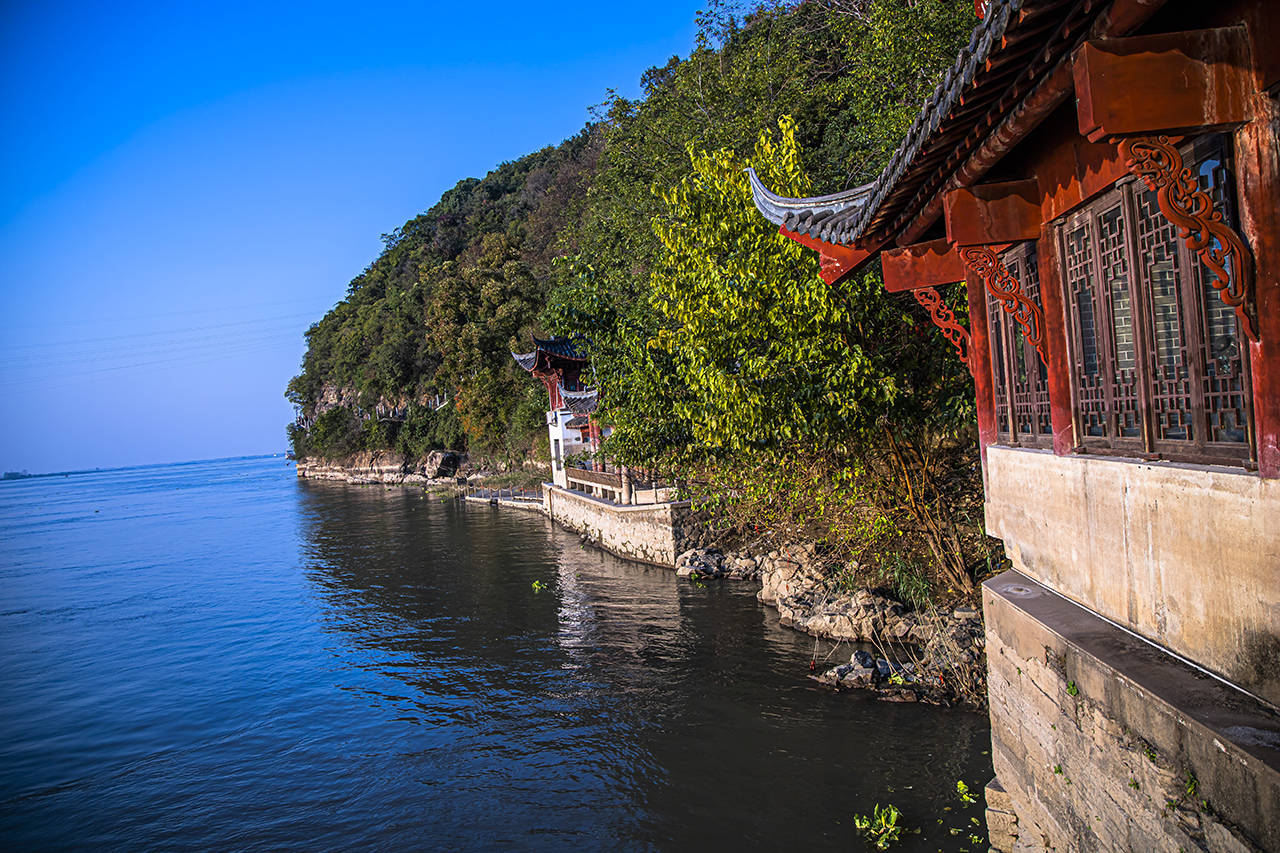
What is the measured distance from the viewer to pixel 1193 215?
2771 mm

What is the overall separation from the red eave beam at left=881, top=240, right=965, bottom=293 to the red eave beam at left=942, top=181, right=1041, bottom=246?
42.1 inches

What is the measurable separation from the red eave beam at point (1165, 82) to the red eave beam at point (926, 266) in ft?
9.67

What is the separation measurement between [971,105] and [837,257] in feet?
9.24

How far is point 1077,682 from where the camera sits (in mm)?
3896

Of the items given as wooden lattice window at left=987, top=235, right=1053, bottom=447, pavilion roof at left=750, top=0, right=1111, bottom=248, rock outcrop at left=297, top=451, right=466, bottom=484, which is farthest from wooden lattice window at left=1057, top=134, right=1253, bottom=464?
rock outcrop at left=297, top=451, right=466, bottom=484

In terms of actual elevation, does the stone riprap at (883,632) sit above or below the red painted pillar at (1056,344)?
below

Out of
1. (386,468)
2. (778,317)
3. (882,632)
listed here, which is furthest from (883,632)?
(386,468)

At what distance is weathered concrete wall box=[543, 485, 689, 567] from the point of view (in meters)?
18.0

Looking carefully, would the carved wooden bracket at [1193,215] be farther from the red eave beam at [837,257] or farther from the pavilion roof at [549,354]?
the pavilion roof at [549,354]

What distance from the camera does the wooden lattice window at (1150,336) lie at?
125 inches

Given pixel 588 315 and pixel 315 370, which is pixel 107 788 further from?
pixel 315 370

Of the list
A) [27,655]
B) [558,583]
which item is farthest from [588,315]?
[27,655]

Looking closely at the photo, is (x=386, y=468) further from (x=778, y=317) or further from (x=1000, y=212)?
(x=1000, y=212)

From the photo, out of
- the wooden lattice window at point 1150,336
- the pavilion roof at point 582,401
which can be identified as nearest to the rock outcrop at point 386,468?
the pavilion roof at point 582,401
